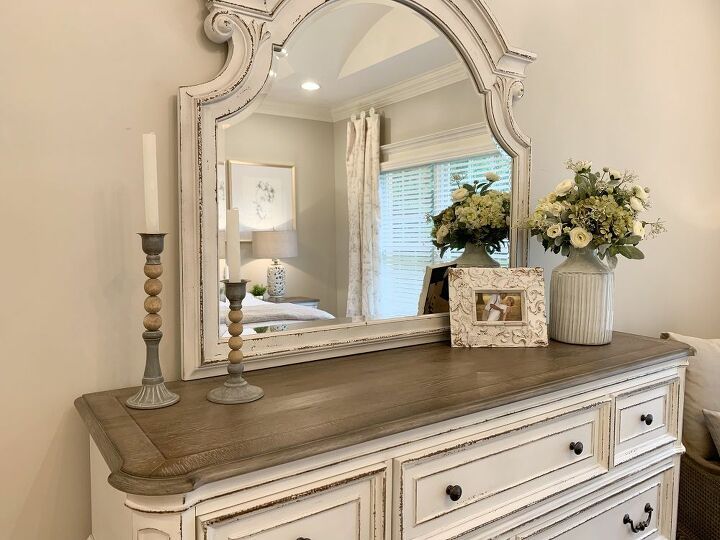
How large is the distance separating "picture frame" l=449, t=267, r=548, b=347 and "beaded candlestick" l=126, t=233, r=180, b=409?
0.88 meters

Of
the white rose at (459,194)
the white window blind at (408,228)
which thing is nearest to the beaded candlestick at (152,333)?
the white window blind at (408,228)

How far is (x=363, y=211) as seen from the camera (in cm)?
152

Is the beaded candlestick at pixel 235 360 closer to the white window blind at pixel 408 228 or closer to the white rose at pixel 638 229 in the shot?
the white window blind at pixel 408 228

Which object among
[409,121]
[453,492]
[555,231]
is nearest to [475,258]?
[555,231]

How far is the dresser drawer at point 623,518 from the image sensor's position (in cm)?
134

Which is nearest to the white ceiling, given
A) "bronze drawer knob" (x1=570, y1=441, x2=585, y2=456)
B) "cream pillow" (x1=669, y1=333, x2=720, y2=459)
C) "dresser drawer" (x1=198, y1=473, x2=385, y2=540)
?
"dresser drawer" (x1=198, y1=473, x2=385, y2=540)

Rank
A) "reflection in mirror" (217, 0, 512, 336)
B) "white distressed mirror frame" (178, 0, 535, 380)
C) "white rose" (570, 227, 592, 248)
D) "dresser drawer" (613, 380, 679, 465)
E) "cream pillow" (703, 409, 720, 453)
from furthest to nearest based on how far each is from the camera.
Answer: "cream pillow" (703, 409, 720, 453) → "white rose" (570, 227, 592, 248) → "dresser drawer" (613, 380, 679, 465) → "reflection in mirror" (217, 0, 512, 336) → "white distressed mirror frame" (178, 0, 535, 380)

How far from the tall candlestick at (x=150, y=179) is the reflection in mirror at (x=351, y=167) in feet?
0.74

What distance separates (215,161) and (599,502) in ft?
4.27

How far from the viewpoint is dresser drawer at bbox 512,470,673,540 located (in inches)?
52.9

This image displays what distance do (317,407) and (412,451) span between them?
8.0 inches

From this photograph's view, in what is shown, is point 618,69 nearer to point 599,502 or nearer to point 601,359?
point 601,359

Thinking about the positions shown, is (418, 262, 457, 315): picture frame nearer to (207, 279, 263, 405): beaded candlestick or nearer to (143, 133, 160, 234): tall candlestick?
(207, 279, 263, 405): beaded candlestick

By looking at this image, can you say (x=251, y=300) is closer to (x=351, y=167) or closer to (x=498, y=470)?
(x=351, y=167)
